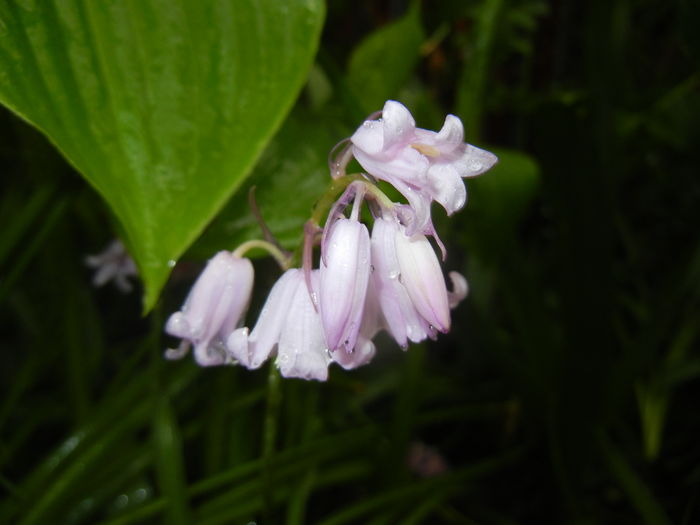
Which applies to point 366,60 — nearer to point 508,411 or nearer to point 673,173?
point 508,411

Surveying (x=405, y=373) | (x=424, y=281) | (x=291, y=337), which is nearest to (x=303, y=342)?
(x=291, y=337)

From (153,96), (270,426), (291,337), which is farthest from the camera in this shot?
(270,426)

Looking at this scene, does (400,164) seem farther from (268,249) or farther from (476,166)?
(268,249)

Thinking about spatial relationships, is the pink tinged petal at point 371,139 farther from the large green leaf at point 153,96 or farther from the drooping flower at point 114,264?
the drooping flower at point 114,264

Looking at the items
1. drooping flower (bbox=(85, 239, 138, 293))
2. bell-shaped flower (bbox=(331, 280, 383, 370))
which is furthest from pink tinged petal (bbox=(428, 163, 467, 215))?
drooping flower (bbox=(85, 239, 138, 293))

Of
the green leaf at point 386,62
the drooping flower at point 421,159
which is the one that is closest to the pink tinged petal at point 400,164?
the drooping flower at point 421,159

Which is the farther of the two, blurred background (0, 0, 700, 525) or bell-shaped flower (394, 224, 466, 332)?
blurred background (0, 0, 700, 525)

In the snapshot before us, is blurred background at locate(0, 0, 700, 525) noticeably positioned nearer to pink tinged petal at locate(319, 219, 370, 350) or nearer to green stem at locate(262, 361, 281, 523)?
green stem at locate(262, 361, 281, 523)
